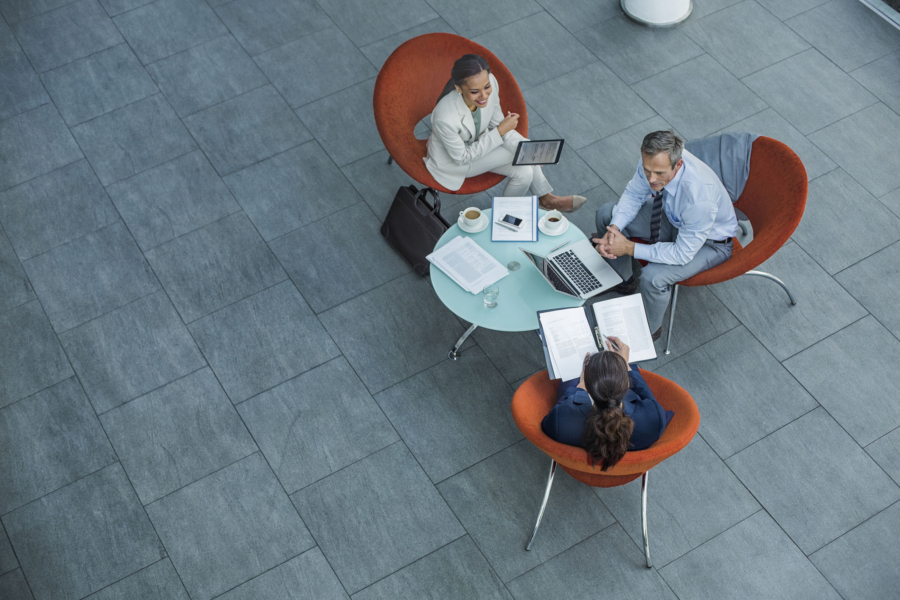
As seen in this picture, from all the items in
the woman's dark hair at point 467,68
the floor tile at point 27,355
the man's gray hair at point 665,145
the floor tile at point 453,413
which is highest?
the man's gray hair at point 665,145

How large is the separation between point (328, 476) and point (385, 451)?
273 millimetres

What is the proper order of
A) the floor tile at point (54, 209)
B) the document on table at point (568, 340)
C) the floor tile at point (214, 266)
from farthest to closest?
the floor tile at point (54, 209) → the floor tile at point (214, 266) → the document on table at point (568, 340)

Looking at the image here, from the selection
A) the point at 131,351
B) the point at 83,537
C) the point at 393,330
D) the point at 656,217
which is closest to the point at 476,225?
the point at 393,330

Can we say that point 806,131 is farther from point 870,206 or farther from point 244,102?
point 244,102

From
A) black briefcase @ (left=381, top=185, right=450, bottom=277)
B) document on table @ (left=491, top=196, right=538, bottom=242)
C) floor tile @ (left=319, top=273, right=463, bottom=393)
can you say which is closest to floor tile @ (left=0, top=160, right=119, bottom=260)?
floor tile @ (left=319, top=273, right=463, bottom=393)

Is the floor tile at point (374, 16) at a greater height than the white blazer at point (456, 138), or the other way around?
the white blazer at point (456, 138)

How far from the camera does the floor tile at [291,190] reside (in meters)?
4.14

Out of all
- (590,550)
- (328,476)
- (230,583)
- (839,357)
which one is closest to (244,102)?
(328,476)

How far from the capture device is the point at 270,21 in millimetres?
5039

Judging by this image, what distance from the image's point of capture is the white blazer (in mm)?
3533

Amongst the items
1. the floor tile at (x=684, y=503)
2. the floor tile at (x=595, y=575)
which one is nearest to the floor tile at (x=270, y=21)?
the floor tile at (x=684, y=503)

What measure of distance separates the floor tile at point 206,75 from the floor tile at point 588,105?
1796mm

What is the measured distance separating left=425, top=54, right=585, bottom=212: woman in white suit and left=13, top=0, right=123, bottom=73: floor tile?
8.93 ft

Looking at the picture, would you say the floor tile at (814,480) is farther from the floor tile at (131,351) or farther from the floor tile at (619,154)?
the floor tile at (131,351)
